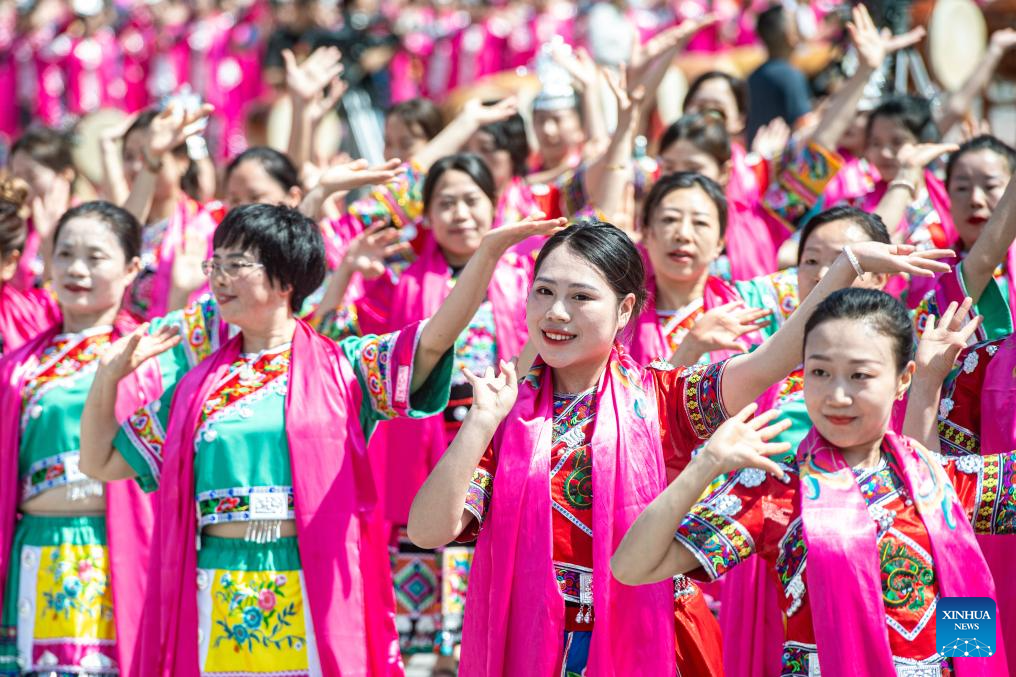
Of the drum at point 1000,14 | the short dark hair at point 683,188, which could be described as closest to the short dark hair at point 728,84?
the short dark hair at point 683,188

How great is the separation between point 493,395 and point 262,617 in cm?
94

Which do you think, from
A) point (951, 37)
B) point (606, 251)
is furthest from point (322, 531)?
point (951, 37)

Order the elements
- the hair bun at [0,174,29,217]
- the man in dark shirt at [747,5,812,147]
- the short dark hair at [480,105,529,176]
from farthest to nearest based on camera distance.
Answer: the man in dark shirt at [747,5,812,147], the short dark hair at [480,105,529,176], the hair bun at [0,174,29,217]

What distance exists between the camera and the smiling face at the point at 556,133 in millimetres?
6164

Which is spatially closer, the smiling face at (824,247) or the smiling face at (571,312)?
the smiling face at (571,312)

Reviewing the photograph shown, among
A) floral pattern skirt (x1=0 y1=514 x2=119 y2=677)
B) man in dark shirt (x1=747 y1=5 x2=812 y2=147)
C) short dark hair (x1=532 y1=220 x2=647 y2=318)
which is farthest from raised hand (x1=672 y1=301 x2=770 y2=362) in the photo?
man in dark shirt (x1=747 y1=5 x2=812 y2=147)

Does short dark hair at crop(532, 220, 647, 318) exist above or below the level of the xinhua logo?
above

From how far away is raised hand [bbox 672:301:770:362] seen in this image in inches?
133

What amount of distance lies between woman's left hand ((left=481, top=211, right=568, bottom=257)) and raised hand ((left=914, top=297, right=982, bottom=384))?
80 centimetres

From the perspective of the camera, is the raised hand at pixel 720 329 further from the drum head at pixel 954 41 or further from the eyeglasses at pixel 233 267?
the drum head at pixel 954 41

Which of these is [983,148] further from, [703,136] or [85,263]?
[85,263]

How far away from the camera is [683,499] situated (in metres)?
2.54

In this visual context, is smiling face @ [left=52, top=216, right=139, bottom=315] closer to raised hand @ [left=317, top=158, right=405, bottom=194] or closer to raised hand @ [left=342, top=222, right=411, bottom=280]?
raised hand @ [left=317, top=158, right=405, bottom=194]

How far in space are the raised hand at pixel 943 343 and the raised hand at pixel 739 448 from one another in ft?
1.97
